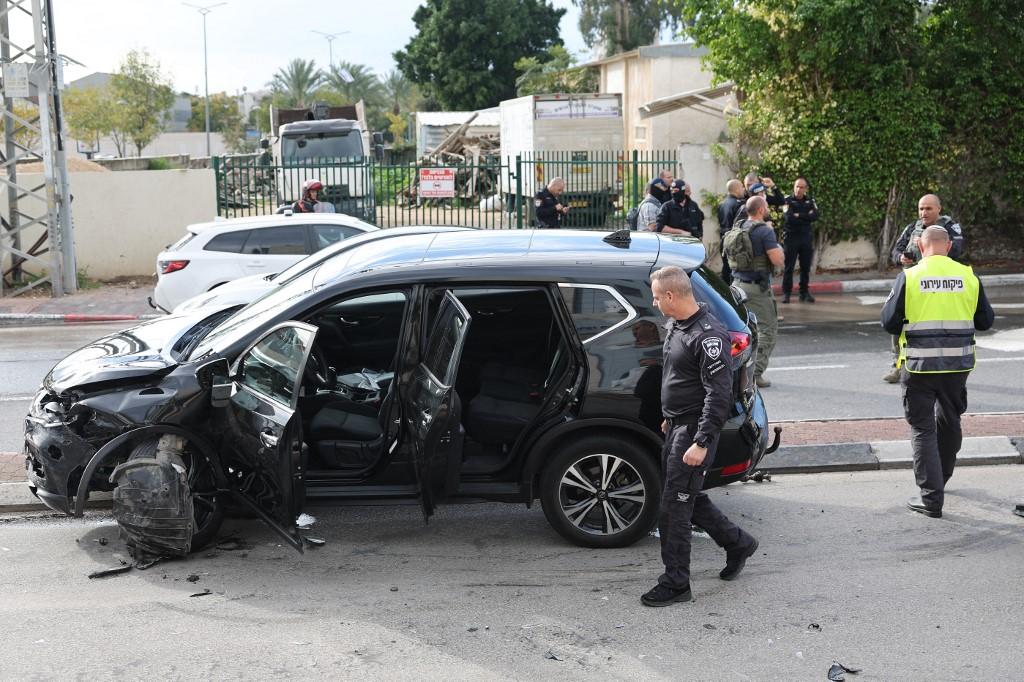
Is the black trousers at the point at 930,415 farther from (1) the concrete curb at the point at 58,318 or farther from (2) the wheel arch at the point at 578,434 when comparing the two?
(1) the concrete curb at the point at 58,318

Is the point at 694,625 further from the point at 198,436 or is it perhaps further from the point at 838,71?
the point at 838,71

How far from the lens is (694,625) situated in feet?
17.5

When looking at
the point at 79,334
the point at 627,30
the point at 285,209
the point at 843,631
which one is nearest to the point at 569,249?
the point at 843,631

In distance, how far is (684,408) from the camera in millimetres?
5430

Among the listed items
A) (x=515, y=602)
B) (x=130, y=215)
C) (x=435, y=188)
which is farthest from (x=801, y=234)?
(x=515, y=602)

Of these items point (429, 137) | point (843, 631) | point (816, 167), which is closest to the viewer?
point (843, 631)

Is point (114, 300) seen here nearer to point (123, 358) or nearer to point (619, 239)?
point (123, 358)

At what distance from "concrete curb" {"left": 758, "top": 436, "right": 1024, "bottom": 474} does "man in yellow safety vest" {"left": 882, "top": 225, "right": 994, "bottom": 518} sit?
0.94 metres

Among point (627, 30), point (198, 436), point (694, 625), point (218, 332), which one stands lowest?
point (694, 625)

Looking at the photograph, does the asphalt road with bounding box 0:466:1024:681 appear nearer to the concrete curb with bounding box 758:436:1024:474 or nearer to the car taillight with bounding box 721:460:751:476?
the car taillight with bounding box 721:460:751:476

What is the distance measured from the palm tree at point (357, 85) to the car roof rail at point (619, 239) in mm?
81863

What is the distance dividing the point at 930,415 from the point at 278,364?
12.7ft

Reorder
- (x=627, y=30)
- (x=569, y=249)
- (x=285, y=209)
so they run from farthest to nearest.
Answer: (x=627, y=30)
(x=285, y=209)
(x=569, y=249)

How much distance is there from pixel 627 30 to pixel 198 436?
208 feet
